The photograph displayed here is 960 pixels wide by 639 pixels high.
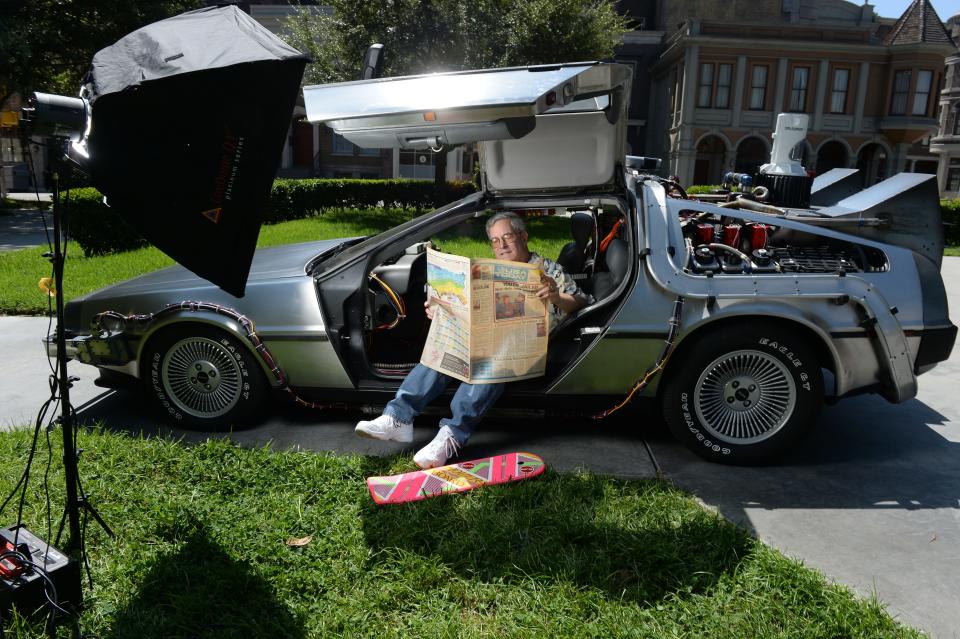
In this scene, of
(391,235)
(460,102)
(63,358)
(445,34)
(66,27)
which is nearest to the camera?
(63,358)

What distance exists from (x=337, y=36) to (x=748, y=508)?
1534cm

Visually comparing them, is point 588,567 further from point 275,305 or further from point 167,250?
point 275,305

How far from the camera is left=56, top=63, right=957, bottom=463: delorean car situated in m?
4.17

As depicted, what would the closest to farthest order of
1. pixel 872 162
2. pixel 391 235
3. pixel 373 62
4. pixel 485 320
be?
1. pixel 485 320
2. pixel 391 235
3. pixel 373 62
4. pixel 872 162

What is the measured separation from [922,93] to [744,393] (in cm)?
3441

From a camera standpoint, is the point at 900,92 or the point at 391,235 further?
the point at 900,92

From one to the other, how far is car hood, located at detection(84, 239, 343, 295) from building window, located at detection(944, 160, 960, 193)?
151 ft

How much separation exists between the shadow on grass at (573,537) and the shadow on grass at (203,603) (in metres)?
0.53

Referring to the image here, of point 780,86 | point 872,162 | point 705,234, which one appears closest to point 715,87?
point 780,86

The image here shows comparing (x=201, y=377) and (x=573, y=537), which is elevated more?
(x=201, y=377)

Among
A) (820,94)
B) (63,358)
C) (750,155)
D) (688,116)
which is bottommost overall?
(63,358)

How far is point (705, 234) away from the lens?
4.84m

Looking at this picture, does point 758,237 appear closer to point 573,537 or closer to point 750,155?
point 573,537

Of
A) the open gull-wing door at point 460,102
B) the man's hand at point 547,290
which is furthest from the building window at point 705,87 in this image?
the man's hand at point 547,290
